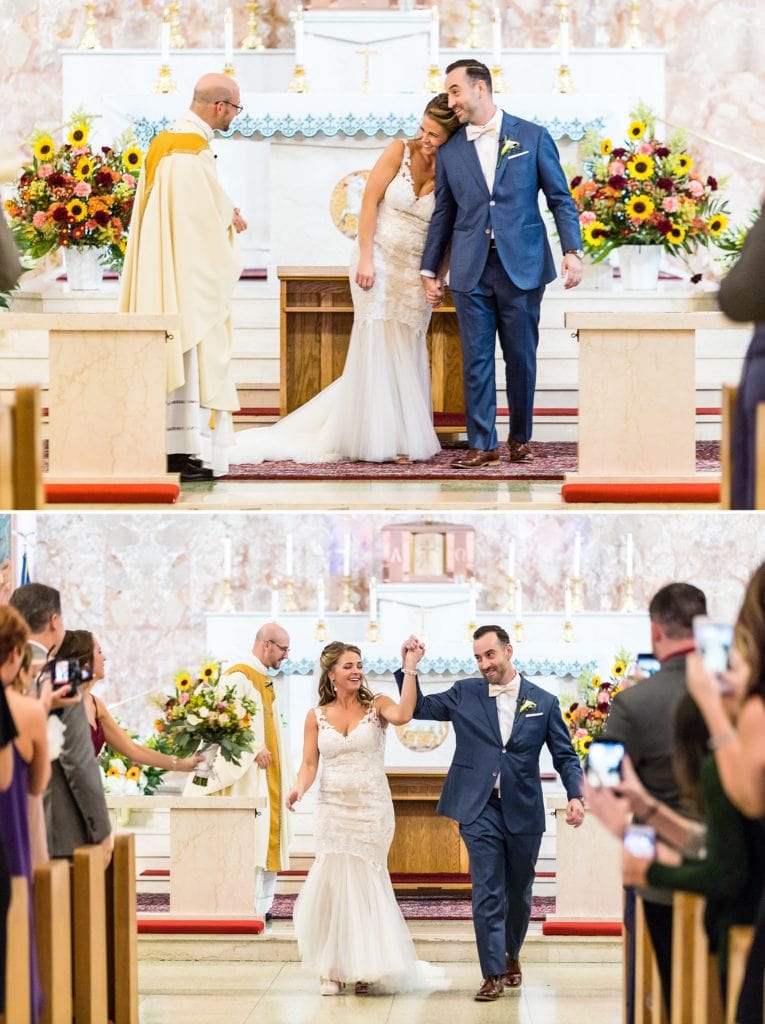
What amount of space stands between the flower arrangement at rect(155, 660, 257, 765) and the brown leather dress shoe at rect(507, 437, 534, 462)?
1847 millimetres

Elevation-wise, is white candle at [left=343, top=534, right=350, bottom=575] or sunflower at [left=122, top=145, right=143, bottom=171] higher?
sunflower at [left=122, top=145, right=143, bottom=171]

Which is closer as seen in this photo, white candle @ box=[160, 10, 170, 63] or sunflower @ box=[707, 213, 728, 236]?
sunflower @ box=[707, 213, 728, 236]

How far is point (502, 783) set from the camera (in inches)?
280

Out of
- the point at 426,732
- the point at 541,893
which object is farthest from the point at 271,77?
the point at 541,893

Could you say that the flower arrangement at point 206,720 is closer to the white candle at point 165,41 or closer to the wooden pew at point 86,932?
the wooden pew at point 86,932

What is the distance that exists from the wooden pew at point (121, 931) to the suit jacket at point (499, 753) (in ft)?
5.85

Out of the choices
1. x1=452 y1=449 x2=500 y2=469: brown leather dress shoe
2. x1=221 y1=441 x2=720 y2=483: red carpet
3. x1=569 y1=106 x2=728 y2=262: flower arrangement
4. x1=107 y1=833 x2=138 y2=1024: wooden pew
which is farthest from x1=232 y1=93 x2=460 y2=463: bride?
x1=107 y1=833 x2=138 y2=1024: wooden pew

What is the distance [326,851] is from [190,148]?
3.06 m

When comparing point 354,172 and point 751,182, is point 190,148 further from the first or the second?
point 751,182

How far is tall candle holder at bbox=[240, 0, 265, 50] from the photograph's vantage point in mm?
12555

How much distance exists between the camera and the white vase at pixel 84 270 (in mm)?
9609

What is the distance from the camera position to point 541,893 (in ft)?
31.9

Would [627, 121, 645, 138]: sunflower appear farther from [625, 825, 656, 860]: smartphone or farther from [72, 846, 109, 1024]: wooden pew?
[625, 825, 656, 860]: smartphone

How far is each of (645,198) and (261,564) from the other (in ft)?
18.8
